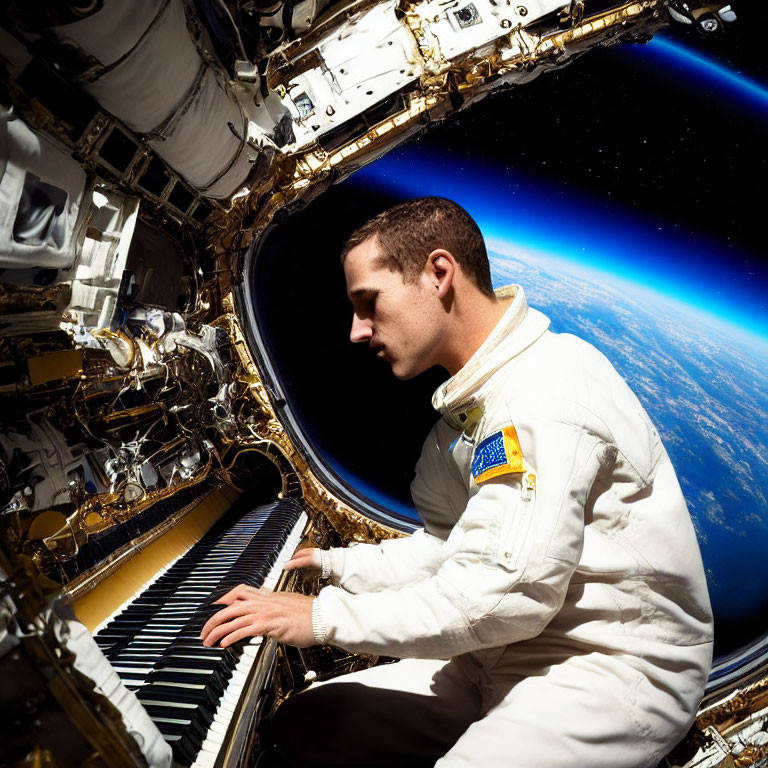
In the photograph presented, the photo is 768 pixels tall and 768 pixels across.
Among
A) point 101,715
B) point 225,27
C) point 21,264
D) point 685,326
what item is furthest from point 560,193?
point 101,715

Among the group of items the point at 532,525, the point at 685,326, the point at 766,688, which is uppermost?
the point at 532,525

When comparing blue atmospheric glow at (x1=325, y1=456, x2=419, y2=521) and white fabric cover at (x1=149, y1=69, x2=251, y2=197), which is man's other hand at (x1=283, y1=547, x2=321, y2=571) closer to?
white fabric cover at (x1=149, y1=69, x2=251, y2=197)

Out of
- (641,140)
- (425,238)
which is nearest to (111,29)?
(425,238)

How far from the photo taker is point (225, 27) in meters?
1.76

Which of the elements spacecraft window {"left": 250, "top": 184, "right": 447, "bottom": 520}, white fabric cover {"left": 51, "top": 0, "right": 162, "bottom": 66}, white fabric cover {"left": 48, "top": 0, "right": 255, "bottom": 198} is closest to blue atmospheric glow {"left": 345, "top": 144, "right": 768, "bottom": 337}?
spacecraft window {"left": 250, "top": 184, "right": 447, "bottom": 520}

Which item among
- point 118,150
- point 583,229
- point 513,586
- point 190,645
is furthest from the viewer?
point 583,229

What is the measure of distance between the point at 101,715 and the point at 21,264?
96cm

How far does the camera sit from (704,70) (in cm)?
309

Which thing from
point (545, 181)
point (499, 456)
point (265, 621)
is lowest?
point (265, 621)

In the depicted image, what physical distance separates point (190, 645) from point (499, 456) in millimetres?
979

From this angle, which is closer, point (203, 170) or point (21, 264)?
point (21, 264)

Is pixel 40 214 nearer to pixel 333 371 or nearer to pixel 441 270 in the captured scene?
pixel 441 270

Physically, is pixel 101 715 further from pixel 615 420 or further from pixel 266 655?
pixel 615 420

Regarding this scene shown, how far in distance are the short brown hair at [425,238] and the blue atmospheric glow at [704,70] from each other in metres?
2.59
